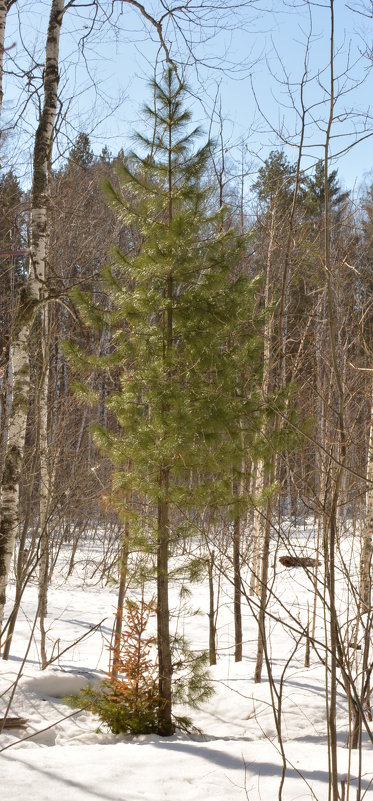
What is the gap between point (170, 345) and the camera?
248 inches

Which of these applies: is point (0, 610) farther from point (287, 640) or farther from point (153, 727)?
point (287, 640)

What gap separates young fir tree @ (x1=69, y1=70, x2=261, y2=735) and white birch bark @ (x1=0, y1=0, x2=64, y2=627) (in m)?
0.64

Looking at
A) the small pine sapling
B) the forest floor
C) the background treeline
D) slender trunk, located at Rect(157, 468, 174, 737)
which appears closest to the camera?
the background treeline

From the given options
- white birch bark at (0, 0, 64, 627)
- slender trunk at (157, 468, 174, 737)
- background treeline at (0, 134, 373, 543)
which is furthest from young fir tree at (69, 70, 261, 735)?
white birch bark at (0, 0, 64, 627)

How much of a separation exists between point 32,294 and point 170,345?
132 cm

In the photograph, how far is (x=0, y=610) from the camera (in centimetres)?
556

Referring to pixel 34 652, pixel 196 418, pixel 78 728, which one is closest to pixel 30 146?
pixel 196 418

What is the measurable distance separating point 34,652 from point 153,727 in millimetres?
3681

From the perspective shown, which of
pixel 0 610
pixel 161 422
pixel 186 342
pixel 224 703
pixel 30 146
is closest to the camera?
pixel 0 610

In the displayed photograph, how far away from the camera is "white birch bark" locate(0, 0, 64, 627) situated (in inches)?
228

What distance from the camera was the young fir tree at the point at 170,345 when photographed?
6.08 m

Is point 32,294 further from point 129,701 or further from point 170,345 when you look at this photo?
point 129,701

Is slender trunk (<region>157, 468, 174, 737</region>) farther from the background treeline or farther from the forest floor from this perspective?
the background treeline

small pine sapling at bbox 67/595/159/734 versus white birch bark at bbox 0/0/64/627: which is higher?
white birch bark at bbox 0/0/64/627
